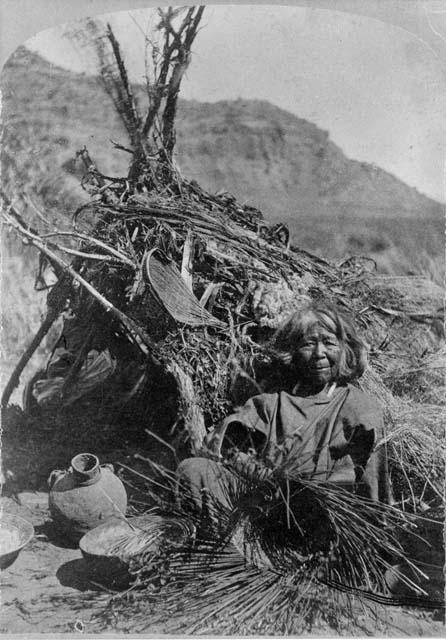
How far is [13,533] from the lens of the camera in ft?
13.0

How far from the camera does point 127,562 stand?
3666mm

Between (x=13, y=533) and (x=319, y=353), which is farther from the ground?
(x=319, y=353)

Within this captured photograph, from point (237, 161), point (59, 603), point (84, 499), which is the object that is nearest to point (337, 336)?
point (237, 161)

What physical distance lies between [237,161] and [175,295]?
0.88 m

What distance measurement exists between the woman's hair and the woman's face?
0.02 meters

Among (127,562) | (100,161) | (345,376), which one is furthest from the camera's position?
(100,161)

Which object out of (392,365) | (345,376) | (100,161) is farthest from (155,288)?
(392,365)

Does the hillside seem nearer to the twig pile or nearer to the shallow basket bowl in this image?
the twig pile

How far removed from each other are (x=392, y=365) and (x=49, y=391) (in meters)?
2.08

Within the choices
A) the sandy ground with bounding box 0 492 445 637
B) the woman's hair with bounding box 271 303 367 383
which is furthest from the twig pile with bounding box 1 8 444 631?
A: the sandy ground with bounding box 0 492 445 637

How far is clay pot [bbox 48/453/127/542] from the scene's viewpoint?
3.92 m

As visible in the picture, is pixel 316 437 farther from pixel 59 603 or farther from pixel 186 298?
pixel 59 603

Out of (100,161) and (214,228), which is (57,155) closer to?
(100,161)

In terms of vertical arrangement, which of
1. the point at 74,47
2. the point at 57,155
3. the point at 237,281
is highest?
the point at 74,47
